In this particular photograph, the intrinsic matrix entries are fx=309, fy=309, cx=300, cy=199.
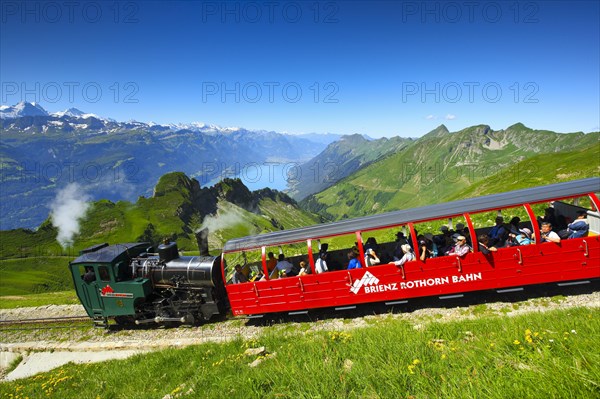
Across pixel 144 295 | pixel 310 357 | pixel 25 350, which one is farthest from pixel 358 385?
pixel 25 350

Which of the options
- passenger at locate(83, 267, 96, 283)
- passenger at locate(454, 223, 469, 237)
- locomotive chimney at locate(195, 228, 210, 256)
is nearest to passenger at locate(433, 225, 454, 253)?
passenger at locate(454, 223, 469, 237)

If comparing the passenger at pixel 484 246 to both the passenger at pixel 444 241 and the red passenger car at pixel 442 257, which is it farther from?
the passenger at pixel 444 241

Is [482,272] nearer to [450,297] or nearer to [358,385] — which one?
[450,297]

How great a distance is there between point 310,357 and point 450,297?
6.96 metres

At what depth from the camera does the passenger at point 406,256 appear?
1148 cm

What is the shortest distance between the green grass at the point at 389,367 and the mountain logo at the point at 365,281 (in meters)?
3.02

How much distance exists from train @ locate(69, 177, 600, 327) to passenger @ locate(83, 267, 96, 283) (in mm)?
49

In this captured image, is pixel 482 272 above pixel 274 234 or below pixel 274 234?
below

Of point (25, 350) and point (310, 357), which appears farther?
point (25, 350)

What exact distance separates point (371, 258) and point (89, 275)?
13.4 m

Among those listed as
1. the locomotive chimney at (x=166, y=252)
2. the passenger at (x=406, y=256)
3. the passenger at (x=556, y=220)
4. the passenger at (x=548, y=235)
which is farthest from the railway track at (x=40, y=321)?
the passenger at (x=556, y=220)

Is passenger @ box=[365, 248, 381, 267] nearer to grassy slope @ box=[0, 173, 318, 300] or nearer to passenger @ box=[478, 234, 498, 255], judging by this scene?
passenger @ box=[478, 234, 498, 255]

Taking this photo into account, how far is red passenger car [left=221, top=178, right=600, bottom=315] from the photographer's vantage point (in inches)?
417

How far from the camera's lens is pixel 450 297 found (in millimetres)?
11344
